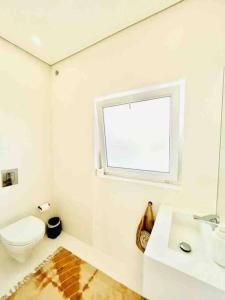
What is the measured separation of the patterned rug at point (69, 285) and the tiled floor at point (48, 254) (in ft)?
0.22

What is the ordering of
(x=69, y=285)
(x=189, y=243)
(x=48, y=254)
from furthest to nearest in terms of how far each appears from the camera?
(x=48, y=254), (x=69, y=285), (x=189, y=243)

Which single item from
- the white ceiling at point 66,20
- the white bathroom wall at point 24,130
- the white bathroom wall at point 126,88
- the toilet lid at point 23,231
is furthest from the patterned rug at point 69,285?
the white ceiling at point 66,20

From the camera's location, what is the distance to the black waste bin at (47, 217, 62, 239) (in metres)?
2.07

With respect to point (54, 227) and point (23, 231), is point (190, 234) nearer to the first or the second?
point (23, 231)

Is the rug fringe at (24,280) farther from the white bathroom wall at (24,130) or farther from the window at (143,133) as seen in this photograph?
the window at (143,133)

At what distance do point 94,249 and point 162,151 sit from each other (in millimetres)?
1523

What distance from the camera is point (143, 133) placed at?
1.61 metres

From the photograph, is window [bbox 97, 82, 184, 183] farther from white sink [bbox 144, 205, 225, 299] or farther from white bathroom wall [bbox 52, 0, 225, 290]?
white sink [bbox 144, 205, 225, 299]

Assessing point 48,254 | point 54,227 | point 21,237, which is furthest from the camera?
point 54,227

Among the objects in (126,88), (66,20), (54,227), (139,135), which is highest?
(66,20)

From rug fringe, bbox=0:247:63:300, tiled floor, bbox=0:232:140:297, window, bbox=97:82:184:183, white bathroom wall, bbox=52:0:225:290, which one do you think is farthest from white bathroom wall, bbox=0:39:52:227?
window, bbox=97:82:184:183

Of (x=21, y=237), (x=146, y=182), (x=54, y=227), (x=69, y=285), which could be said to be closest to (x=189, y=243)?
(x=146, y=182)

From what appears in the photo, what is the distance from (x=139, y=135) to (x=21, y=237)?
5.42ft

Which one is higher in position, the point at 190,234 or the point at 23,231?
the point at 190,234
